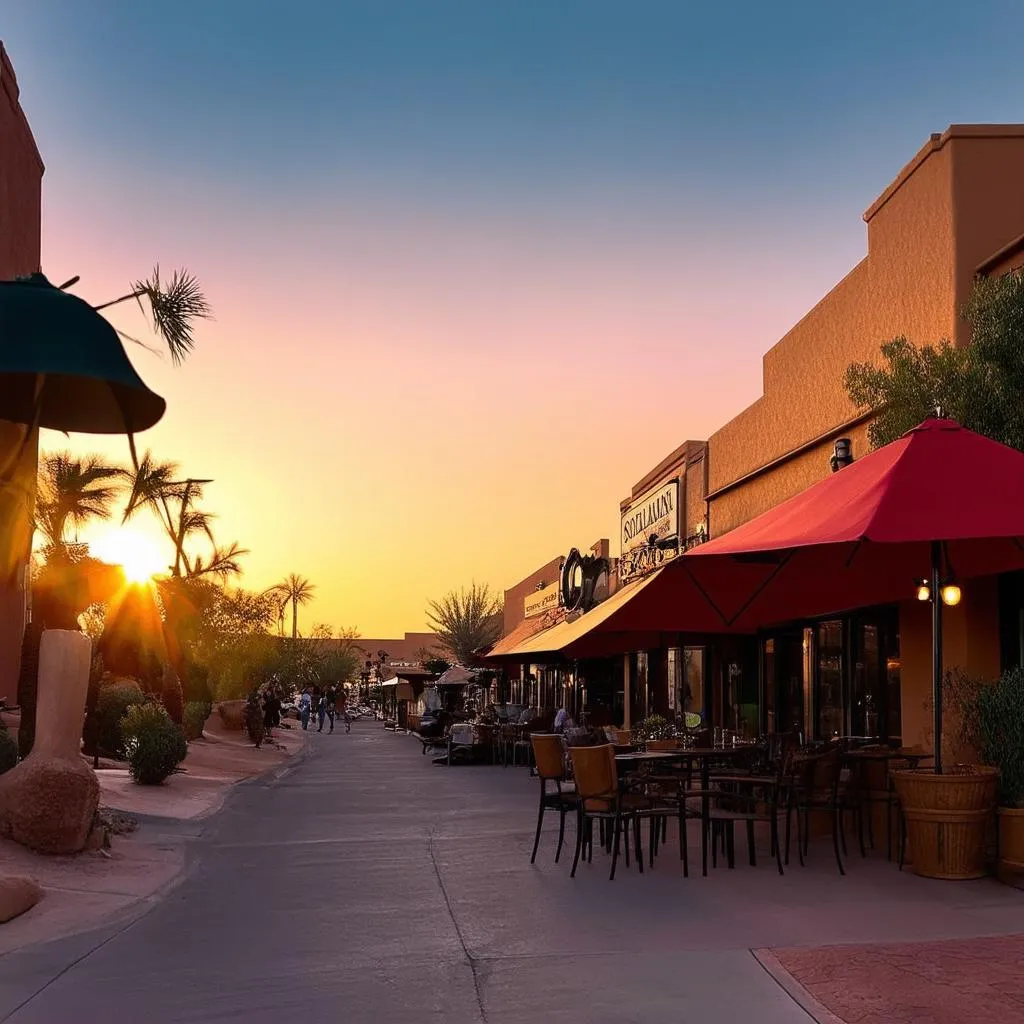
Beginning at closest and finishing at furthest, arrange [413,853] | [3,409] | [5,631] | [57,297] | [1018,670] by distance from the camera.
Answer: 1. [57,297]
2. [3,409]
3. [1018,670]
4. [413,853]
5. [5,631]

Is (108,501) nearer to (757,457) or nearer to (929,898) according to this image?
(757,457)

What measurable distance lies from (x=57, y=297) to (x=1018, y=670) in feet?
24.5

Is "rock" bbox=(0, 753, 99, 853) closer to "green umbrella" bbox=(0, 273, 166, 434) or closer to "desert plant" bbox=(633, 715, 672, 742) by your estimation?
"green umbrella" bbox=(0, 273, 166, 434)

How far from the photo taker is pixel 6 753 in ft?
40.0

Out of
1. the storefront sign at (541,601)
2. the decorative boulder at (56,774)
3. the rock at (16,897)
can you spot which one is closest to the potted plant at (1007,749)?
the rock at (16,897)

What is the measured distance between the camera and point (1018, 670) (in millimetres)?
9461

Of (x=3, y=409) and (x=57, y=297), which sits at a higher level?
(x=57, y=297)

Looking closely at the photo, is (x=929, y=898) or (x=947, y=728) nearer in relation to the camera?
(x=929, y=898)

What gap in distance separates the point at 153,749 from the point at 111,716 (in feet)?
23.2

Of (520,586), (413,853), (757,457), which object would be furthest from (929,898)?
(520,586)

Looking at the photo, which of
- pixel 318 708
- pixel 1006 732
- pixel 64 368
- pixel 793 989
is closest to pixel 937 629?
pixel 1006 732

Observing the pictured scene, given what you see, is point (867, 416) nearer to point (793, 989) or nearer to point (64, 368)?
point (793, 989)

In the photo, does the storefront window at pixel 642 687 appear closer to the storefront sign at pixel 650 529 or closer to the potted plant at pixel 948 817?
the storefront sign at pixel 650 529

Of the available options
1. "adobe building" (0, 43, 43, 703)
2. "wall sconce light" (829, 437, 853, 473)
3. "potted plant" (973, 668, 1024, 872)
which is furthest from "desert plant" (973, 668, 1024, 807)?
→ "adobe building" (0, 43, 43, 703)
